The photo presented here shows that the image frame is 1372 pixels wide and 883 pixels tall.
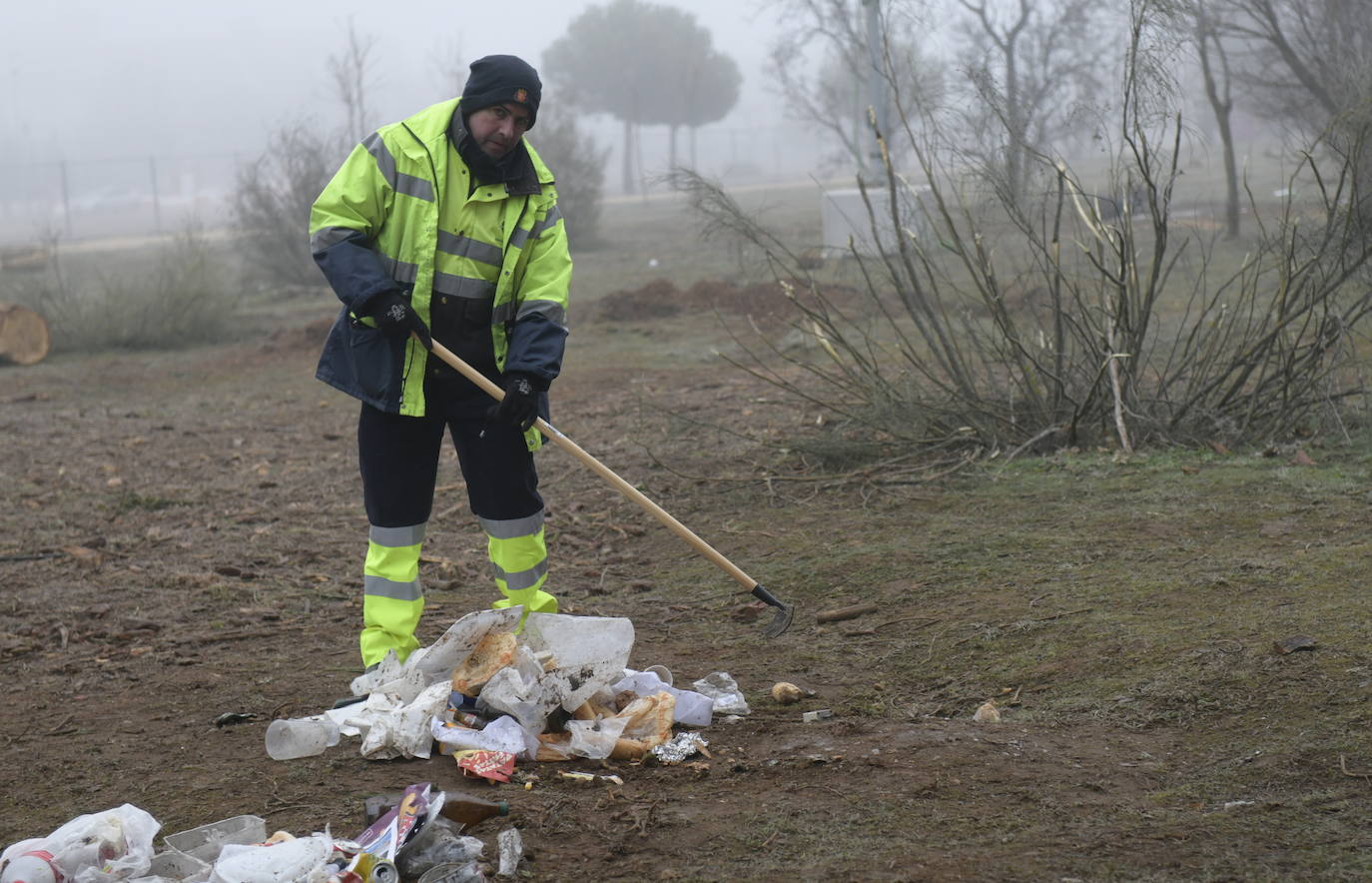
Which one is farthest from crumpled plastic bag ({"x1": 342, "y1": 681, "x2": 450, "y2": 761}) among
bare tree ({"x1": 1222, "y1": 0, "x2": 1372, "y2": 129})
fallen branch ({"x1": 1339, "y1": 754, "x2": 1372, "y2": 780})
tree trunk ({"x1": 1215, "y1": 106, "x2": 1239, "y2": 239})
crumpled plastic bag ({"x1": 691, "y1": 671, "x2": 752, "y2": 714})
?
tree trunk ({"x1": 1215, "y1": 106, "x2": 1239, "y2": 239})

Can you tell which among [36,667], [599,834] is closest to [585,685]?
[599,834]

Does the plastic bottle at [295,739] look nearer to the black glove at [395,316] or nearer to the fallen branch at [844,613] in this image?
the black glove at [395,316]

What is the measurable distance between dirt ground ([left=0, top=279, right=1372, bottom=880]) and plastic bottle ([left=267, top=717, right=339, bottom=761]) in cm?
4

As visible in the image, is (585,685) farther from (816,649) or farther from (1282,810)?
(1282,810)

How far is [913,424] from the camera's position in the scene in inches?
269

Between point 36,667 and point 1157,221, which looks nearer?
point 36,667

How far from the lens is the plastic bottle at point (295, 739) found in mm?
3475

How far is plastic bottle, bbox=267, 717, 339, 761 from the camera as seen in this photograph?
3.47m

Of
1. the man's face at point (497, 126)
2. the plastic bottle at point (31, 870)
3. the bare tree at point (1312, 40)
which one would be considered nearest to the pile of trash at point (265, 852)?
the plastic bottle at point (31, 870)

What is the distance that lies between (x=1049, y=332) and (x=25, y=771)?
5.63m

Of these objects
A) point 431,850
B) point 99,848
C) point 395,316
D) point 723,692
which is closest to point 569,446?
point 395,316

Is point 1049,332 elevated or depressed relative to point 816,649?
elevated

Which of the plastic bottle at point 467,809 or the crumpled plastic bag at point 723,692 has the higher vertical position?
the plastic bottle at point 467,809

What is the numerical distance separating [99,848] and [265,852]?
365 mm
